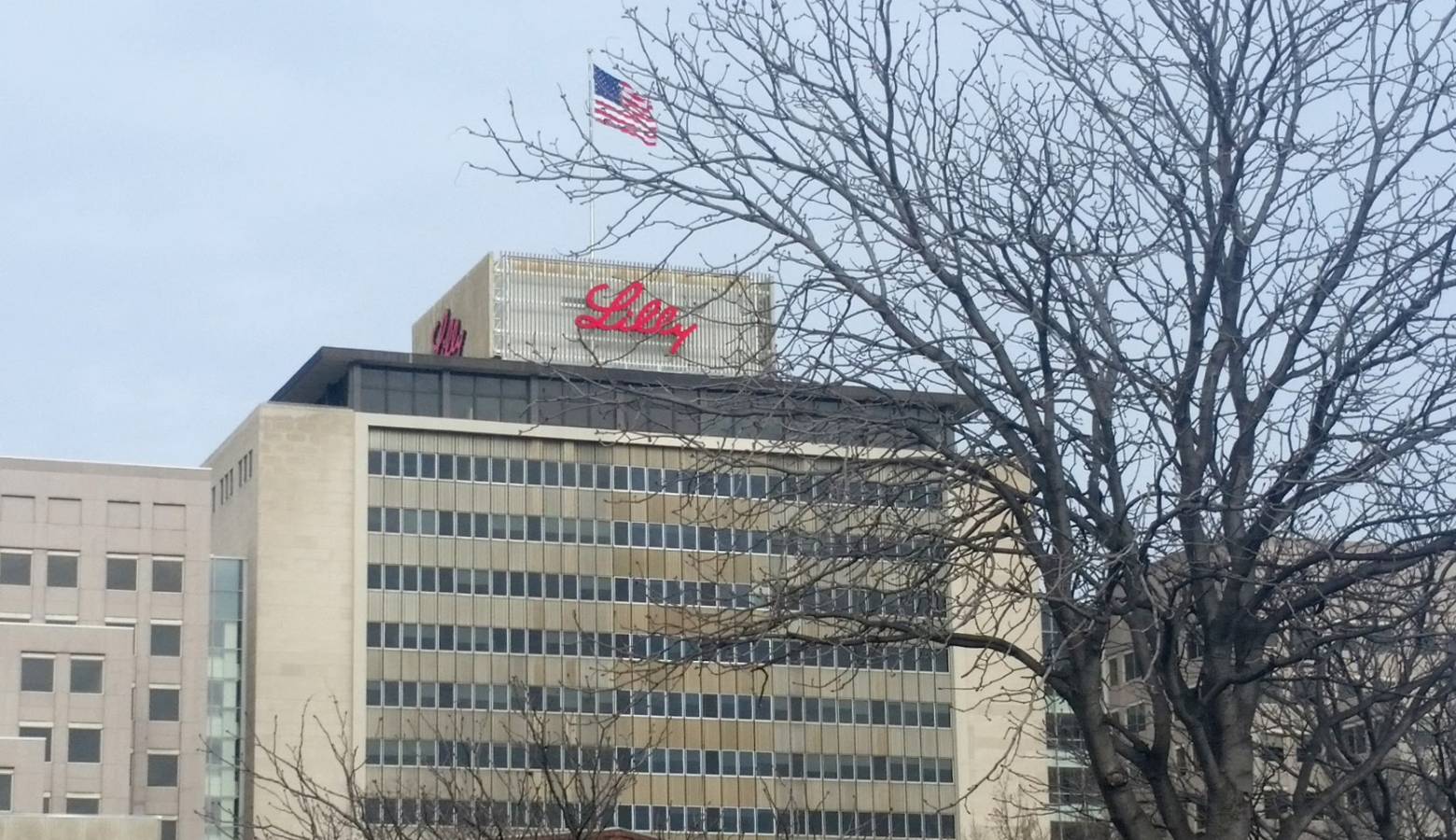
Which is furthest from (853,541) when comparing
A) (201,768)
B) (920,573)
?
(201,768)

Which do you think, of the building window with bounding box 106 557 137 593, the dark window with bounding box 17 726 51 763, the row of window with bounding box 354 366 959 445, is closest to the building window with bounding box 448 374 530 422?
the building window with bounding box 106 557 137 593

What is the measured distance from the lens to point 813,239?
10344 mm

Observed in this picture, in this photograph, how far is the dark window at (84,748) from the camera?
3238 inches

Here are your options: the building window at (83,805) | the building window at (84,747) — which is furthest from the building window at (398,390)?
the building window at (83,805)

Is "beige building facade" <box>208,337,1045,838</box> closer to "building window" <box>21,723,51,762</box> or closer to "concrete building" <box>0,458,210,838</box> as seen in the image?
"concrete building" <box>0,458,210,838</box>

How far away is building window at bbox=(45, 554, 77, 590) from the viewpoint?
291 ft

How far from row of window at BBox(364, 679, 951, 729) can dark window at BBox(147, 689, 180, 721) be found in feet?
27.5

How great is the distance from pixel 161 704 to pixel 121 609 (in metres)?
4.04

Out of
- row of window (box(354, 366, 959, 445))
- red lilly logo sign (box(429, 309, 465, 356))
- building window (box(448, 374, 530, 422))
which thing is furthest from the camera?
red lilly logo sign (box(429, 309, 465, 356))

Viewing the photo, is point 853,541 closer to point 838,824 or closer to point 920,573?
point 920,573

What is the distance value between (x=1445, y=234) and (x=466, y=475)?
300ft

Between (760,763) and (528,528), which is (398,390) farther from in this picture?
(760,763)

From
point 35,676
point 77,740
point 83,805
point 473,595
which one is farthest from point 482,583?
point 83,805

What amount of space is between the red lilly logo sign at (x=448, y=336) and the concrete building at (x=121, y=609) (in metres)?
15.3
